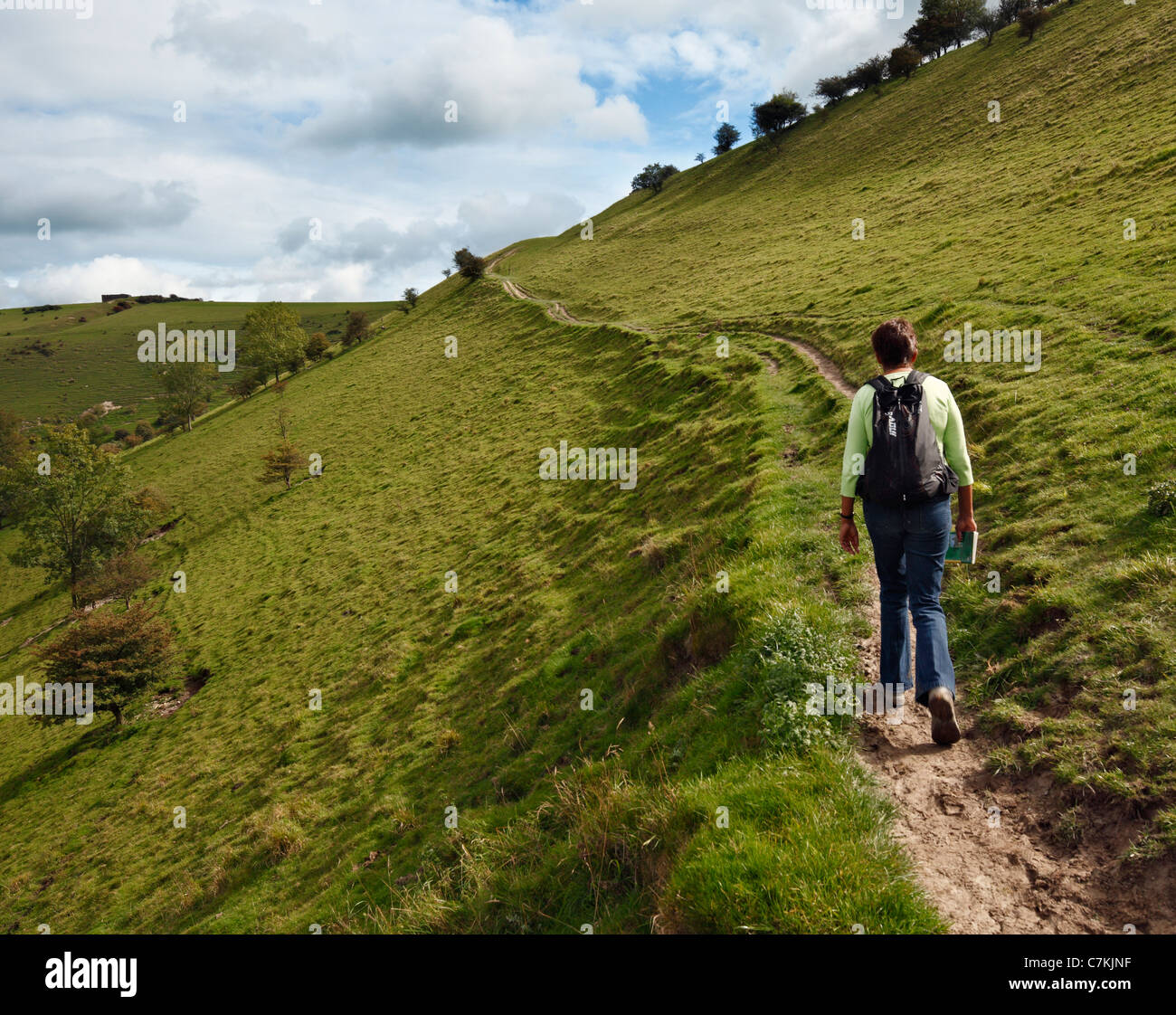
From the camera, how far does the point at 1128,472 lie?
375 inches

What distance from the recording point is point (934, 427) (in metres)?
6.03

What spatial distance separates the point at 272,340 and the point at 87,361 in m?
111

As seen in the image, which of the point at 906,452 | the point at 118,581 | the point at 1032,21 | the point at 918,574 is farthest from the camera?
the point at 1032,21

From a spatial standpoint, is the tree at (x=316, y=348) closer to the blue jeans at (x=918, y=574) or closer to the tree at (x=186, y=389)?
the tree at (x=186, y=389)

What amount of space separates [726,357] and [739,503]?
16098 millimetres

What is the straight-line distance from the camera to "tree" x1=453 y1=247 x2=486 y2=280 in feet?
304

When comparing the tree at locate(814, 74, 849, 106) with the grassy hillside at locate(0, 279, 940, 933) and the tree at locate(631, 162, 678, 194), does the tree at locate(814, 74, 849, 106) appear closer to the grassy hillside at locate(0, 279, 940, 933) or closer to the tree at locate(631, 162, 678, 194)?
the tree at locate(631, 162, 678, 194)

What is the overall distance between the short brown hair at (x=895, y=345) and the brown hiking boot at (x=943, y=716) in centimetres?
331

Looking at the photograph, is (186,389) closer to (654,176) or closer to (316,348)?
(316,348)

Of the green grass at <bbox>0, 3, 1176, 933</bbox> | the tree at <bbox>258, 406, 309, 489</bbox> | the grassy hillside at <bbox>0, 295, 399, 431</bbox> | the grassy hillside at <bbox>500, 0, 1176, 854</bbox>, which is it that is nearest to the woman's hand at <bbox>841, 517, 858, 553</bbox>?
the green grass at <bbox>0, 3, 1176, 933</bbox>

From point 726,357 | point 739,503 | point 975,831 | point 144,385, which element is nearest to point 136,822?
point 739,503

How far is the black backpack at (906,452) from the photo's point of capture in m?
5.85

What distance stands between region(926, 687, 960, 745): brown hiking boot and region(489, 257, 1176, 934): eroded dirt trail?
0.77 feet

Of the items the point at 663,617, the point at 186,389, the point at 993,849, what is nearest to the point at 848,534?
the point at 993,849
